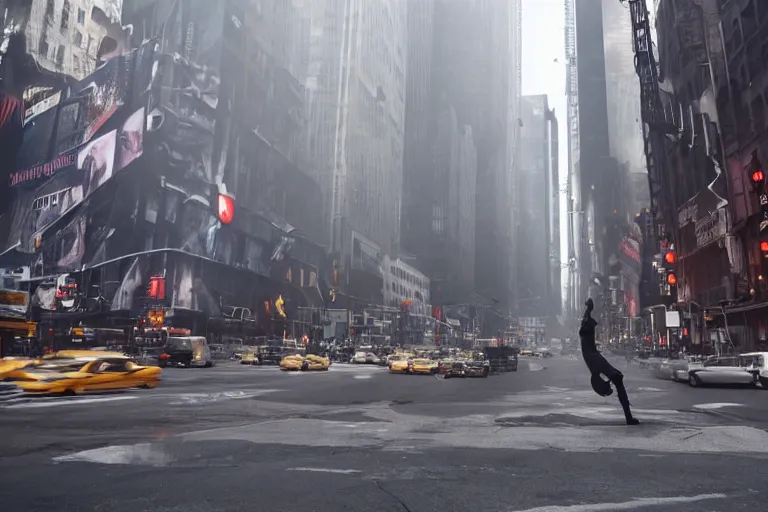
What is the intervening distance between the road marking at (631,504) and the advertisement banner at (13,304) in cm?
4299

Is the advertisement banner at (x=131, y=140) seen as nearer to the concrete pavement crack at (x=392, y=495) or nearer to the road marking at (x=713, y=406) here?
the road marking at (x=713, y=406)

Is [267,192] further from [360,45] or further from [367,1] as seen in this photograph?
[367,1]

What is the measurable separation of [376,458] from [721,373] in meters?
20.8

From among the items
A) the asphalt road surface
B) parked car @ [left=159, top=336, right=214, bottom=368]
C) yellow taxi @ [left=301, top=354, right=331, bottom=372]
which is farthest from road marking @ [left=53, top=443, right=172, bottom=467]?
parked car @ [left=159, top=336, right=214, bottom=368]

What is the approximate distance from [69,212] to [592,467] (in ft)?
254

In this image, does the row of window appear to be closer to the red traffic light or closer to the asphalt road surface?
the red traffic light

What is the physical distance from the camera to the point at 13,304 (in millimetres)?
42312

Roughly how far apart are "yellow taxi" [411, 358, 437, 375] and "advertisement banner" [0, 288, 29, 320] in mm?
25554

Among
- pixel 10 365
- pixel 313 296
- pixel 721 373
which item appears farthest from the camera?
pixel 313 296

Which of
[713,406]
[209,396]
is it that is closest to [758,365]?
[713,406]

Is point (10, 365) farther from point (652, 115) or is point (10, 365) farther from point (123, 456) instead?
point (652, 115)

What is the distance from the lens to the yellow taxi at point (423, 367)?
3819cm

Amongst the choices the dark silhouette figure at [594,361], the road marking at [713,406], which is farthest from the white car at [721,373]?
the dark silhouette figure at [594,361]

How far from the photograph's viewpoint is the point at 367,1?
138 metres
